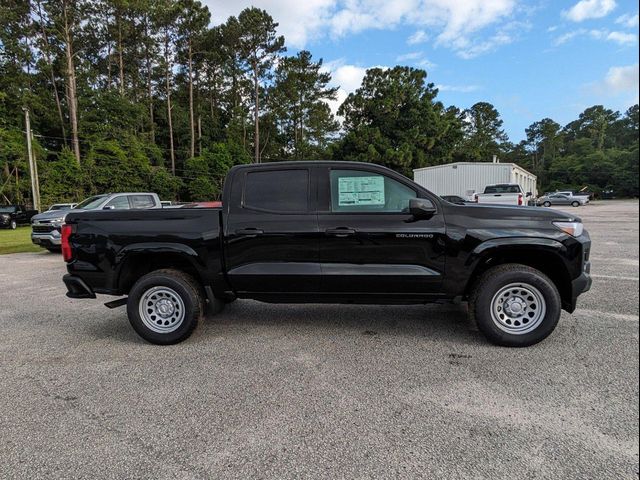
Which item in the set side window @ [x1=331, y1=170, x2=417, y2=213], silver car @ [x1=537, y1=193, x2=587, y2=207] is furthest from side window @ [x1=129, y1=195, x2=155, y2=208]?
silver car @ [x1=537, y1=193, x2=587, y2=207]

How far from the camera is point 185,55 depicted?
44656 mm

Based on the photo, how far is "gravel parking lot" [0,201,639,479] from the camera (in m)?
2.32

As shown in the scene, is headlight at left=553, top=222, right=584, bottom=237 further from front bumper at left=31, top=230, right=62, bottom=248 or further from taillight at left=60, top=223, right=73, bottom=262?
front bumper at left=31, top=230, right=62, bottom=248

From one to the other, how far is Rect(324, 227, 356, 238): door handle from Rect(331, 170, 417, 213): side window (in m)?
0.22

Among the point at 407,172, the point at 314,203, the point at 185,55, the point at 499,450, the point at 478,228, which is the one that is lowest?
the point at 499,450

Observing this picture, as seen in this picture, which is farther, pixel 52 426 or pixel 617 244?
pixel 617 244

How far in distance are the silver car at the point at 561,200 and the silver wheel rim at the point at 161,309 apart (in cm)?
4480

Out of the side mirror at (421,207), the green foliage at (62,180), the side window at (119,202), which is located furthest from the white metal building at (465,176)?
the green foliage at (62,180)

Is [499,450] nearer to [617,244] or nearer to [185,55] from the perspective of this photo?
[617,244]

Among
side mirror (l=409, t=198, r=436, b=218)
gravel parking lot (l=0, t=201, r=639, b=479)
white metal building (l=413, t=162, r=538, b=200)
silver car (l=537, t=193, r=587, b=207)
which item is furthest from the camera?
silver car (l=537, t=193, r=587, b=207)

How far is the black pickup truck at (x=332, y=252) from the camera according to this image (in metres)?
3.86

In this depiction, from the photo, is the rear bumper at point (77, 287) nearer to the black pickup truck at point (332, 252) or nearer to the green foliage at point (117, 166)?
the black pickup truck at point (332, 252)

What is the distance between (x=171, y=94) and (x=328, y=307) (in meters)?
50.8

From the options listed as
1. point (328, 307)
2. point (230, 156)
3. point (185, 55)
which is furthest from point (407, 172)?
point (328, 307)
